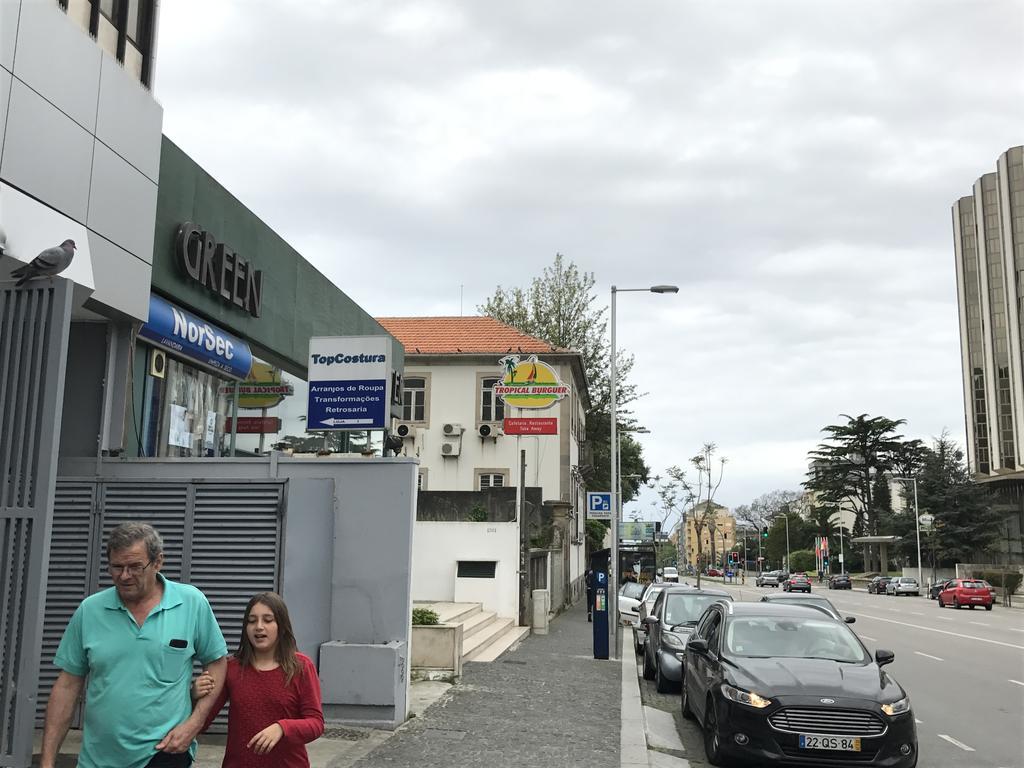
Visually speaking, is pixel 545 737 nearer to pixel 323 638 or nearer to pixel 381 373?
pixel 323 638

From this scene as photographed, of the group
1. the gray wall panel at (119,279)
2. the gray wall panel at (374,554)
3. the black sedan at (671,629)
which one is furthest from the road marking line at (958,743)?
the gray wall panel at (119,279)

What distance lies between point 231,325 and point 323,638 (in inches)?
208

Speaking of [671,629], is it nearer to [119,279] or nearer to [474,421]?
[119,279]

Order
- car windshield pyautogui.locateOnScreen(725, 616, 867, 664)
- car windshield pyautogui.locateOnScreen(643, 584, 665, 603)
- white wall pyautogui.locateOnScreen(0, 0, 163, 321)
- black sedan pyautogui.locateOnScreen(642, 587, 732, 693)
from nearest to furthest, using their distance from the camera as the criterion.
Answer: white wall pyautogui.locateOnScreen(0, 0, 163, 321)
car windshield pyautogui.locateOnScreen(725, 616, 867, 664)
black sedan pyautogui.locateOnScreen(642, 587, 732, 693)
car windshield pyautogui.locateOnScreen(643, 584, 665, 603)

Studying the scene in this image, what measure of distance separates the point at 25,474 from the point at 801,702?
6.70 meters

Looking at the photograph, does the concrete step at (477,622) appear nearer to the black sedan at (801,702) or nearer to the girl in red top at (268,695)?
the black sedan at (801,702)

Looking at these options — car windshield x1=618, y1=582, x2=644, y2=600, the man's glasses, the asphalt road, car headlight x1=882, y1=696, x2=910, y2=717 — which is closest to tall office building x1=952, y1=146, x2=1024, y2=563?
the asphalt road

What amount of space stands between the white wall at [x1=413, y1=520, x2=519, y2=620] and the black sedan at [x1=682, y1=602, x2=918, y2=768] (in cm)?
1460

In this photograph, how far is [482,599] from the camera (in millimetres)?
24000

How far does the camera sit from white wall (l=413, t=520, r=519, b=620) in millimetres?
24578

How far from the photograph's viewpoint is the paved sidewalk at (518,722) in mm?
8438

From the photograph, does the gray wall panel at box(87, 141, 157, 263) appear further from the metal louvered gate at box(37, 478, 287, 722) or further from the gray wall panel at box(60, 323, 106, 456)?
the metal louvered gate at box(37, 478, 287, 722)

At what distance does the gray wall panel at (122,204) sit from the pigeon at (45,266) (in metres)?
4.48

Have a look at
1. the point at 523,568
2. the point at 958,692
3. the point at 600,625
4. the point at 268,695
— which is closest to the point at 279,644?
the point at 268,695
